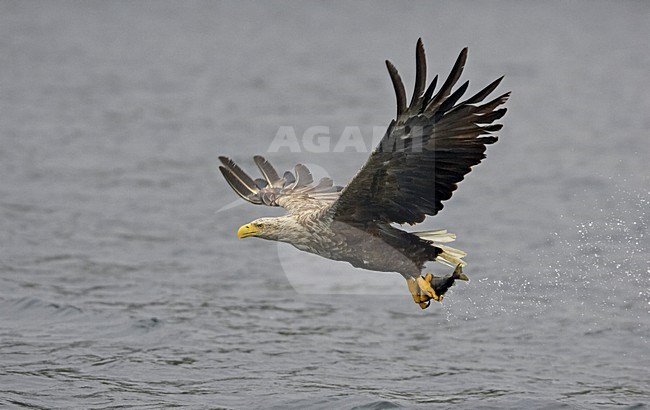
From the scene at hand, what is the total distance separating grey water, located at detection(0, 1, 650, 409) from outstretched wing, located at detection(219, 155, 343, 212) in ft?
4.89

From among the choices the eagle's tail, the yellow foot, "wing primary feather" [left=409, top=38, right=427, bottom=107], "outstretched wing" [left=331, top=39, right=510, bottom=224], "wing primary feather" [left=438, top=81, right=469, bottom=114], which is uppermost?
"wing primary feather" [left=409, top=38, right=427, bottom=107]

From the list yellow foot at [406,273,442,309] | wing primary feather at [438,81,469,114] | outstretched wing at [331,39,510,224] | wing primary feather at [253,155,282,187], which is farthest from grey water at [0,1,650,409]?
wing primary feather at [438,81,469,114]

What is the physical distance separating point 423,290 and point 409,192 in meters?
0.73

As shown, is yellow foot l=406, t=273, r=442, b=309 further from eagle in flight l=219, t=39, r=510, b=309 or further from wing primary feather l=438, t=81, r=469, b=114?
wing primary feather l=438, t=81, r=469, b=114

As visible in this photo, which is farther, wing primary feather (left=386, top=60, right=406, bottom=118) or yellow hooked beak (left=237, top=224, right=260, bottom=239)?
yellow hooked beak (left=237, top=224, right=260, bottom=239)

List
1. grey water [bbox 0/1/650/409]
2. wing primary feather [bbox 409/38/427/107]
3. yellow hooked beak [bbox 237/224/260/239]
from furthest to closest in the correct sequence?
grey water [bbox 0/1/650/409] < yellow hooked beak [bbox 237/224/260/239] < wing primary feather [bbox 409/38/427/107]

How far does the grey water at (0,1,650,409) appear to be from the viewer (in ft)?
33.3

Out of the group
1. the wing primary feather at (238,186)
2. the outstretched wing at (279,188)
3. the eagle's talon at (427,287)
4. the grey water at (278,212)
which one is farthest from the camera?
the grey water at (278,212)

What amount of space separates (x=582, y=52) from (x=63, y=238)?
9.80 m

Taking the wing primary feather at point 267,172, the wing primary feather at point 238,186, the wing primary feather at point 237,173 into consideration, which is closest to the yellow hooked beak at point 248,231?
the wing primary feather at point 238,186

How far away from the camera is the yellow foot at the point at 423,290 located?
810 cm

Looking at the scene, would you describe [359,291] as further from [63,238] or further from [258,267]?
[63,238]

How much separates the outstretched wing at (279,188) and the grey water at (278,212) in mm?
1490

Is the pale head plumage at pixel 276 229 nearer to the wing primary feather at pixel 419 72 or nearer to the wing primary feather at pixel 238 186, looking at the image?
the wing primary feather at pixel 238 186
